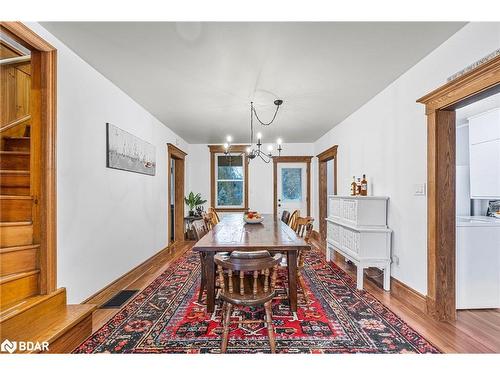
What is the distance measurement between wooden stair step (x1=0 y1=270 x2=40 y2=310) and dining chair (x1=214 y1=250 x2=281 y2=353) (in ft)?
4.82

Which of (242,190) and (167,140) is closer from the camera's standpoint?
(167,140)

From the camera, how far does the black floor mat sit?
2621mm

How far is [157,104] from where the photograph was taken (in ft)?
12.6

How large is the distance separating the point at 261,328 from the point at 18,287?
1916mm

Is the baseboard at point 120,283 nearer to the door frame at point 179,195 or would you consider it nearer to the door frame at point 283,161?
the door frame at point 179,195

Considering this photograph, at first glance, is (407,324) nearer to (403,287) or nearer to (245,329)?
(403,287)

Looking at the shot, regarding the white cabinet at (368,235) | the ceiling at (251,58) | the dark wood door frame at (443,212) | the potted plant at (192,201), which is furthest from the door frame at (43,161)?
the potted plant at (192,201)

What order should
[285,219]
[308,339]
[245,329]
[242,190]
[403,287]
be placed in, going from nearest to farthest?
[308,339]
[245,329]
[403,287]
[285,219]
[242,190]

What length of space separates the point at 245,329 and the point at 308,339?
1.72 ft

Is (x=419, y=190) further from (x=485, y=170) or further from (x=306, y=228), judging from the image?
(x=485, y=170)

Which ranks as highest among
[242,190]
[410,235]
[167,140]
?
[167,140]

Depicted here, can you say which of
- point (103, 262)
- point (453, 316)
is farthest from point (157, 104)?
point (453, 316)

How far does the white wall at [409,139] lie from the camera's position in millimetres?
2064

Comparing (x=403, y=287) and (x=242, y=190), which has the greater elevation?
(x=242, y=190)
